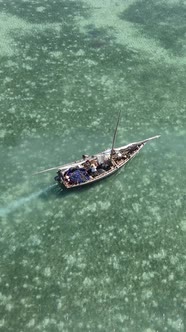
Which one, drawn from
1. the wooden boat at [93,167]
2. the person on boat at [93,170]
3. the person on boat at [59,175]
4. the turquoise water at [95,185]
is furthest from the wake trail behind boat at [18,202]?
the person on boat at [93,170]

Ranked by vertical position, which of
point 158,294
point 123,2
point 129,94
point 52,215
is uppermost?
point 123,2

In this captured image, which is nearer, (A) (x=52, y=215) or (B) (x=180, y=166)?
(A) (x=52, y=215)

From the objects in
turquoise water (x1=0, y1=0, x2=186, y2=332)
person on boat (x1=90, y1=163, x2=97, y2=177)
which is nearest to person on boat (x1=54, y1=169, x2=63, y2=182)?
turquoise water (x1=0, y1=0, x2=186, y2=332)

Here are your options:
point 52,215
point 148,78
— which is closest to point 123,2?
point 148,78

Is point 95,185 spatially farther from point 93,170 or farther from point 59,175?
point 59,175

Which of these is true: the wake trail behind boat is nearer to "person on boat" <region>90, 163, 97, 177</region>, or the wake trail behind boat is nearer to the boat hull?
the boat hull

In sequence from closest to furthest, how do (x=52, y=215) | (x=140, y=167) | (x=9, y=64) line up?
(x=52, y=215) → (x=140, y=167) → (x=9, y=64)

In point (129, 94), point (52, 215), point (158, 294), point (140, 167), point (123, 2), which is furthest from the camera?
point (123, 2)

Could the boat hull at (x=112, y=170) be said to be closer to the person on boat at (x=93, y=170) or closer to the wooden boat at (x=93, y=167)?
the wooden boat at (x=93, y=167)

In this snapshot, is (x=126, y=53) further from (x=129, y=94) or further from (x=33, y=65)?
(x=33, y=65)
